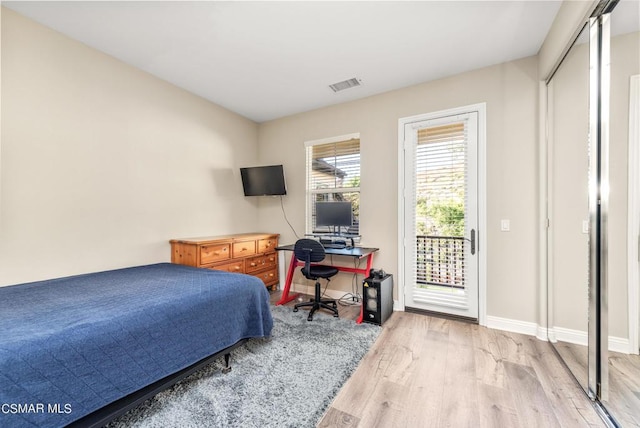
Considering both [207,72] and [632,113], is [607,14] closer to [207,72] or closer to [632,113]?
[632,113]

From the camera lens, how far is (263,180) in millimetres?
3908

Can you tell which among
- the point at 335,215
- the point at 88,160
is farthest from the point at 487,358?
the point at 88,160

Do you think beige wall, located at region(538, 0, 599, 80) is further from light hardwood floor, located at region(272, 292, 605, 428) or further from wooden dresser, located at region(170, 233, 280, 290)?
wooden dresser, located at region(170, 233, 280, 290)

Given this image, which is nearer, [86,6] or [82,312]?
[82,312]

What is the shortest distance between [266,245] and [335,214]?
3.94 feet

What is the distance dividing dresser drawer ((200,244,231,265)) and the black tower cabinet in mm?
1747

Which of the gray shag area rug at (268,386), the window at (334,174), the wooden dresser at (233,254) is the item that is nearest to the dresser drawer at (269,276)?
the wooden dresser at (233,254)

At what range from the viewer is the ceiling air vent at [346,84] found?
3.06 m

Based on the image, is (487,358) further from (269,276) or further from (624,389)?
(269,276)

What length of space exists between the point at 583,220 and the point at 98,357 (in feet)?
11.1

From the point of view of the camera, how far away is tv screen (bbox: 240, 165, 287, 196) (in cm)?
384

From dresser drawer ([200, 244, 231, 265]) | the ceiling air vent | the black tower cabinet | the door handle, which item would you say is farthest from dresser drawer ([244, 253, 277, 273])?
the door handle

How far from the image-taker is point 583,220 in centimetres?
204

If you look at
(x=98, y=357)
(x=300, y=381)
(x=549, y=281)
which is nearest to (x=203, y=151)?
(x=98, y=357)
